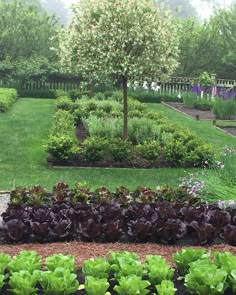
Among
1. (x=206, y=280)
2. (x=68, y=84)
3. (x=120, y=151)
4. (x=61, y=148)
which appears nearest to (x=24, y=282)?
(x=206, y=280)

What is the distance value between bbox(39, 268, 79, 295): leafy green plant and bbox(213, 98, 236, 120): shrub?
14.7 m

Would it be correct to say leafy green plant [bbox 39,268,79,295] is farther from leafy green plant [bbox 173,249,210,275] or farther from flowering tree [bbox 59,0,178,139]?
flowering tree [bbox 59,0,178,139]

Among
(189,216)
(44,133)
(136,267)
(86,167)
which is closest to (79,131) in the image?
(44,133)

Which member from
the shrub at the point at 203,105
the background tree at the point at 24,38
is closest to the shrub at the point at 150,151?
the shrub at the point at 203,105

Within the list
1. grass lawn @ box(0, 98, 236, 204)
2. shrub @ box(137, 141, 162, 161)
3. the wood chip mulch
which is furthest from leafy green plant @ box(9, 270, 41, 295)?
shrub @ box(137, 141, 162, 161)

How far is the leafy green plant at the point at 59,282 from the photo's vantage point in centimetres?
367

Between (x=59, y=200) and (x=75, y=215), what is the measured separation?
61cm

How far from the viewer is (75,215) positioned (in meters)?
5.56

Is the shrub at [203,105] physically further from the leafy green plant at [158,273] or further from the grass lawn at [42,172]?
the leafy green plant at [158,273]

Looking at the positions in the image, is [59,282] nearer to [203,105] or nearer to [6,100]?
[6,100]

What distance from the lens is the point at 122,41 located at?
1036cm

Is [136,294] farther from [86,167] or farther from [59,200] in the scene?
[86,167]

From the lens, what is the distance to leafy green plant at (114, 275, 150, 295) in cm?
362

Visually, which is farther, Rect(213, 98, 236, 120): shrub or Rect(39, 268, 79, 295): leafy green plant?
Rect(213, 98, 236, 120): shrub
